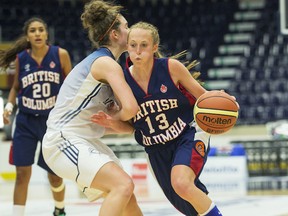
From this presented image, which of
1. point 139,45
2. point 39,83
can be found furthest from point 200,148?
point 39,83

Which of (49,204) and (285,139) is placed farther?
(285,139)

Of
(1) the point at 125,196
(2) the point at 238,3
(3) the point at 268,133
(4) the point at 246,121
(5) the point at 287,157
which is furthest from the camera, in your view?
(2) the point at 238,3

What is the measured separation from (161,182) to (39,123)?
194 centimetres

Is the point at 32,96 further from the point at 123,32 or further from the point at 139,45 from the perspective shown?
the point at 139,45

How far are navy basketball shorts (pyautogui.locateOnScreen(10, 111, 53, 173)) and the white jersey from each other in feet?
6.06

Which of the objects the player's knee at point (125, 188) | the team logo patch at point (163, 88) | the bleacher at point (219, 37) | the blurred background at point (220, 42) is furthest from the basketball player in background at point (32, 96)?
the bleacher at point (219, 37)

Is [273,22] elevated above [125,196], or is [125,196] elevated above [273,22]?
[125,196]

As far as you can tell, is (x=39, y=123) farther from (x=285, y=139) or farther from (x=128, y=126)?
(x=285, y=139)

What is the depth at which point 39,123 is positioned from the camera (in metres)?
6.23

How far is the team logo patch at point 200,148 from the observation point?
4.46m

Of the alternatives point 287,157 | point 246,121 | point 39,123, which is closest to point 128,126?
point 39,123

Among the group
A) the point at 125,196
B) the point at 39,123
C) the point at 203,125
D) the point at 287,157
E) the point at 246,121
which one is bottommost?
the point at 246,121

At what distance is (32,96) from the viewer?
20.4 feet

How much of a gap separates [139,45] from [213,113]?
0.60m
